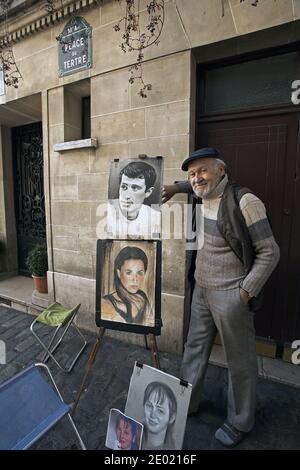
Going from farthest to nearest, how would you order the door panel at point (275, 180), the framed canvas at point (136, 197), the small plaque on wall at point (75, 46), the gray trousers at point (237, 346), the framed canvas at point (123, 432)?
the small plaque on wall at point (75, 46)
the door panel at point (275, 180)
the framed canvas at point (136, 197)
the gray trousers at point (237, 346)
the framed canvas at point (123, 432)

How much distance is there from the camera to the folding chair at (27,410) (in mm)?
1443

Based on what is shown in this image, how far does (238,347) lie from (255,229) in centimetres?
84

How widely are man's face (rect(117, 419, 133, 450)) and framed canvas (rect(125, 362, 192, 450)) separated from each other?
4.2 inches

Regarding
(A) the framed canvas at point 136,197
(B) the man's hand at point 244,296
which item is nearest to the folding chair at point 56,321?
(A) the framed canvas at point 136,197

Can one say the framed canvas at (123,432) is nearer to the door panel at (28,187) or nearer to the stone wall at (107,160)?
the stone wall at (107,160)

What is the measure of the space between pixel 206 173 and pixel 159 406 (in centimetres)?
162

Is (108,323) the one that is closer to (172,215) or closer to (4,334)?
(172,215)

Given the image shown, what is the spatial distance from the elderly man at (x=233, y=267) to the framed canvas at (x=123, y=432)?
2.13ft

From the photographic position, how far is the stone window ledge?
10.1 ft

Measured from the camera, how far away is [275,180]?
2557 millimetres

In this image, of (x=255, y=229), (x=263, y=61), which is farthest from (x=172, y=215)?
(x=263, y=61)

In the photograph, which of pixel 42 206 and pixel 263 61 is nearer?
pixel 263 61

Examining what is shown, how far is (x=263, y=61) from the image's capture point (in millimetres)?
2521
